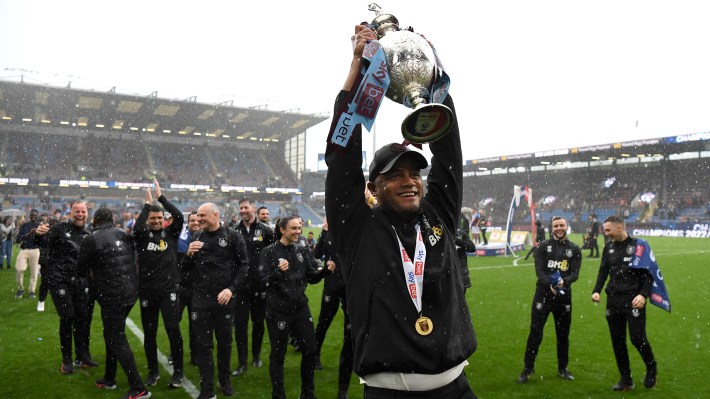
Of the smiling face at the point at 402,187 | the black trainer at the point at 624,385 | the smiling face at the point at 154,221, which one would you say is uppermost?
the smiling face at the point at 402,187

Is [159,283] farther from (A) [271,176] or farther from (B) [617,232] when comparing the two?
(A) [271,176]

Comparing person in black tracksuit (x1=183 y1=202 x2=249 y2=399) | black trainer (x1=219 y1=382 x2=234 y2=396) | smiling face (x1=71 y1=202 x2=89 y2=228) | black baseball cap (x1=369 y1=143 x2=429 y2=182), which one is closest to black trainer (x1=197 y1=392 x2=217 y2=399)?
person in black tracksuit (x1=183 y1=202 x2=249 y2=399)

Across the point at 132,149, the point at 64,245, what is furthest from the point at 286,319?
the point at 132,149

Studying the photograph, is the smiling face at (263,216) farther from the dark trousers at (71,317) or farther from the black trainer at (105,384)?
Answer: the black trainer at (105,384)

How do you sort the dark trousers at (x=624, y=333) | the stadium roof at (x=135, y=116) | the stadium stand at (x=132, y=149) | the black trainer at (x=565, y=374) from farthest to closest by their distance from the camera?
the stadium stand at (x=132, y=149) < the stadium roof at (x=135, y=116) < the black trainer at (x=565, y=374) < the dark trousers at (x=624, y=333)

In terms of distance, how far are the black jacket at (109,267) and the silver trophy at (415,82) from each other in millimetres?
4360

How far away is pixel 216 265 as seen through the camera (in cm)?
575

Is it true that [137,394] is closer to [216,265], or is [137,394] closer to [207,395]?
[207,395]

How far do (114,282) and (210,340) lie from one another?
1211 mm

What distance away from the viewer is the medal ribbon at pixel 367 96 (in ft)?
7.39

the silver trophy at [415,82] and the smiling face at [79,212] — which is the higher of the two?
the silver trophy at [415,82]

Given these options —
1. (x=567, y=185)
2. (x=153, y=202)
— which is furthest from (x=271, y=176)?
(x=153, y=202)

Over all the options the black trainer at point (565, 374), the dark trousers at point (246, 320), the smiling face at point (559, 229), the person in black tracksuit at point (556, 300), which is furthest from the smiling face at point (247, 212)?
the black trainer at point (565, 374)

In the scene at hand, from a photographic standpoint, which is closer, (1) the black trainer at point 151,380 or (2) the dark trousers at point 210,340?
(2) the dark trousers at point 210,340
